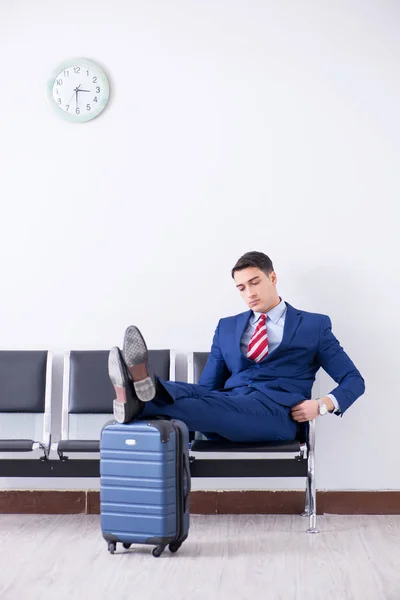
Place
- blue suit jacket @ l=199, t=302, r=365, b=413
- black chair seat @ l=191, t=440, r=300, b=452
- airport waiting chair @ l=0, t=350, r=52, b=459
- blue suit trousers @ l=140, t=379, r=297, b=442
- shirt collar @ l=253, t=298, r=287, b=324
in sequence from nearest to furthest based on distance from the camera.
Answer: blue suit trousers @ l=140, t=379, r=297, b=442
black chair seat @ l=191, t=440, r=300, b=452
blue suit jacket @ l=199, t=302, r=365, b=413
shirt collar @ l=253, t=298, r=287, b=324
airport waiting chair @ l=0, t=350, r=52, b=459

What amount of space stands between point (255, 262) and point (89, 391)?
93 centimetres

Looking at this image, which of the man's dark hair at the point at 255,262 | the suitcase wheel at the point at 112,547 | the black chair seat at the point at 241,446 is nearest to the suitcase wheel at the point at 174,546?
the suitcase wheel at the point at 112,547

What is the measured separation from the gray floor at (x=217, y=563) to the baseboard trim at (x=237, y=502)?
0.13m

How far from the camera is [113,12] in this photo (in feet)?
11.9

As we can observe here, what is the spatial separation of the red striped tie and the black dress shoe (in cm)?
67

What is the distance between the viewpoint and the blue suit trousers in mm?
2807

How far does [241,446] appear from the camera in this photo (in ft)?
9.64

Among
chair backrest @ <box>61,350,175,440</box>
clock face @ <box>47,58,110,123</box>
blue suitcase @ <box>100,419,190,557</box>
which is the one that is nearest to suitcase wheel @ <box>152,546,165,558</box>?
blue suitcase @ <box>100,419,190,557</box>

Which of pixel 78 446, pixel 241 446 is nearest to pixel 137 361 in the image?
pixel 241 446

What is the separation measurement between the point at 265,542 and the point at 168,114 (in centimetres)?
197

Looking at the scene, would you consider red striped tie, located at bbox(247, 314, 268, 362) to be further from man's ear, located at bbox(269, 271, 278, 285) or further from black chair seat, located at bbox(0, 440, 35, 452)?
black chair seat, located at bbox(0, 440, 35, 452)

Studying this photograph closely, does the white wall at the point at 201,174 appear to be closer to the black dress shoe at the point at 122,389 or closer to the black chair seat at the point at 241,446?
the black chair seat at the point at 241,446

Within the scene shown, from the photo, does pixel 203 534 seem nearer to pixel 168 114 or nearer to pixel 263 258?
pixel 263 258

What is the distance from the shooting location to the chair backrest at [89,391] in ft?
11.0
